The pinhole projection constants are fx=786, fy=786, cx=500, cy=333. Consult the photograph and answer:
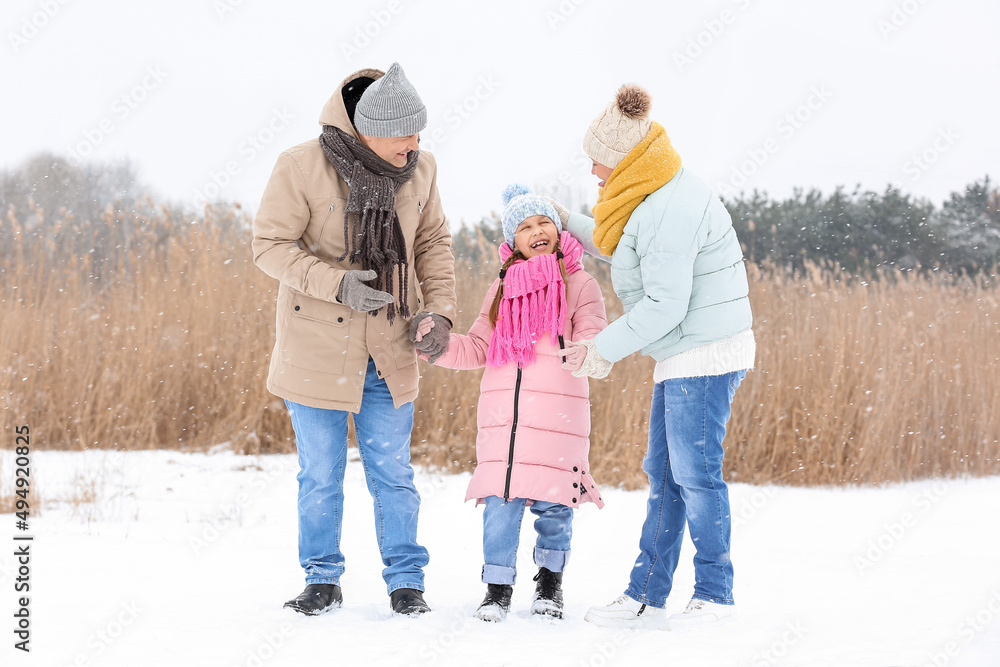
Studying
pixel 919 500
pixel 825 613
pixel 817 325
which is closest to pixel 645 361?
pixel 817 325

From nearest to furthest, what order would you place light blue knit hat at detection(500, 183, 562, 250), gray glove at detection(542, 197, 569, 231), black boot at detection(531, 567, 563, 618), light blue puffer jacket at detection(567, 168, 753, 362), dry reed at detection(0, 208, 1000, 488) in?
light blue puffer jacket at detection(567, 168, 753, 362)
black boot at detection(531, 567, 563, 618)
light blue knit hat at detection(500, 183, 562, 250)
gray glove at detection(542, 197, 569, 231)
dry reed at detection(0, 208, 1000, 488)

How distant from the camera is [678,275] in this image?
2.39 m

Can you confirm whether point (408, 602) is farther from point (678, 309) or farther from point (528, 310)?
point (678, 309)

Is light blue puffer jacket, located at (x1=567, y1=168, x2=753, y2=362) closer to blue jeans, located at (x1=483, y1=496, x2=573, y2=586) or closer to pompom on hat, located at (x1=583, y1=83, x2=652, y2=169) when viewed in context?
pompom on hat, located at (x1=583, y1=83, x2=652, y2=169)

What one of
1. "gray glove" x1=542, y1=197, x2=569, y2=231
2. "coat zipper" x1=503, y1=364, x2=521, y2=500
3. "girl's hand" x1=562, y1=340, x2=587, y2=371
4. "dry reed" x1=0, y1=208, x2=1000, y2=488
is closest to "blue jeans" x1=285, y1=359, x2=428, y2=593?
"coat zipper" x1=503, y1=364, x2=521, y2=500

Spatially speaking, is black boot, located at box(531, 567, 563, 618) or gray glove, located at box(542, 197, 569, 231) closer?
black boot, located at box(531, 567, 563, 618)

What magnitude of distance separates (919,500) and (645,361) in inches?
76.0

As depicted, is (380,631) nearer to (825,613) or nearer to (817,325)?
(825,613)

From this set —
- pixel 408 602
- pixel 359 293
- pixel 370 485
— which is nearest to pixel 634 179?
pixel 359 293

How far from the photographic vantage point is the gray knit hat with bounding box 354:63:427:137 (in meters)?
2.51

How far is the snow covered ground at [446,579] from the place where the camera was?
2.26m

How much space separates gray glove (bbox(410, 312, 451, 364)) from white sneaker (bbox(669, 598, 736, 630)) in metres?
1.16

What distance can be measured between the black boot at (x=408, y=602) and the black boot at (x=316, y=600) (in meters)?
0.19

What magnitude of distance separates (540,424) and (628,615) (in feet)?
2.26
